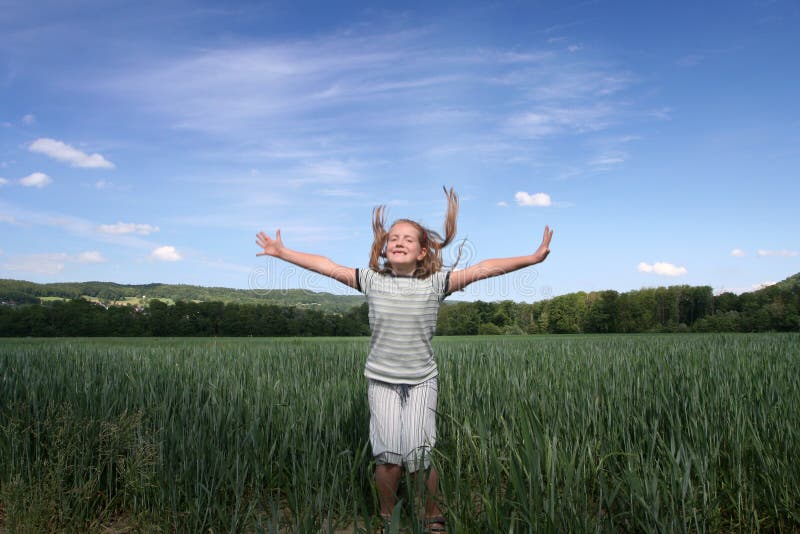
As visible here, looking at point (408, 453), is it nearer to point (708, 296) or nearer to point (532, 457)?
point (532, 457)

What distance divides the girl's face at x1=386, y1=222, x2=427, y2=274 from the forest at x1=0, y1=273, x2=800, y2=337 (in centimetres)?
2461

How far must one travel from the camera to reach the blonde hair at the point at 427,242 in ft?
9.55

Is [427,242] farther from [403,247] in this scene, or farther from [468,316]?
[468,316]

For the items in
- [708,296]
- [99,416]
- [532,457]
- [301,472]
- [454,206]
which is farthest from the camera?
[708,296]

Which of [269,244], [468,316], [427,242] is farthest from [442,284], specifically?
[468,316]

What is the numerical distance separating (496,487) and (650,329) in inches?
1784

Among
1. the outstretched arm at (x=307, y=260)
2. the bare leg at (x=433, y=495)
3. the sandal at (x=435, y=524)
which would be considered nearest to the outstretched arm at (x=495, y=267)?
the outstretched arm at (x=307, y=260)

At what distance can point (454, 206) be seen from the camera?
118 inches

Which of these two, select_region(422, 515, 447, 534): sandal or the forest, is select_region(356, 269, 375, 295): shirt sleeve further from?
the forest

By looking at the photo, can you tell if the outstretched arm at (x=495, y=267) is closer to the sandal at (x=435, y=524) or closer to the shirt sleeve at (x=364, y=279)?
the shirt sleeve at (x=364, y=279)

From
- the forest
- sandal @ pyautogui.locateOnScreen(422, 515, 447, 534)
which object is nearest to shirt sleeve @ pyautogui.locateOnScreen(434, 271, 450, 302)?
sandal @ pyautogui.locateOnScreen(422, 515, 447, 534)

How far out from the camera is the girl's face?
275 centimetres

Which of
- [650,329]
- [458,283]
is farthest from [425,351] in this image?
[650,329]

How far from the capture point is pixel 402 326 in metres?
2.67
